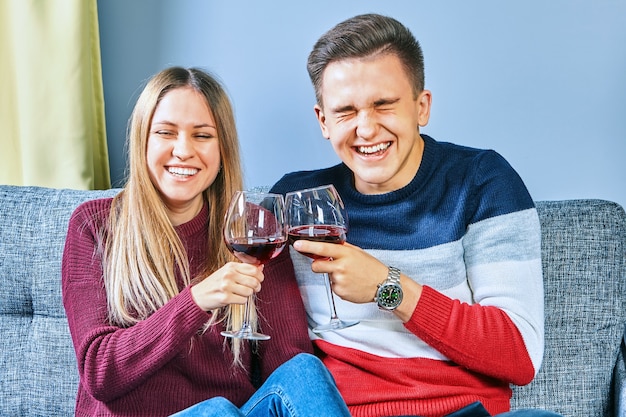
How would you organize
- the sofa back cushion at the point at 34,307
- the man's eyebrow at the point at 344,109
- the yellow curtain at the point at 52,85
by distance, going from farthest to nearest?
the yellow curtain at the point at 52,85 < the sofa back cushion at the point at 34,307 < the man's eyebrow at the point at 344,109

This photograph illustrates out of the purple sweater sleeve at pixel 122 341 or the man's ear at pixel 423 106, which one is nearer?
the purple sweater sleeve at pixel 122 341

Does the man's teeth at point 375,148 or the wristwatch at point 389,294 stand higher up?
the man's teeth at point 375,148

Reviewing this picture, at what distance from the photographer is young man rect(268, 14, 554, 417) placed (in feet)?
5.01

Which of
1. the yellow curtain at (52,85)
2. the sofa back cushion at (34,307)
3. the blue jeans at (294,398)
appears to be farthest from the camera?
the yellow curtain at (52,85)

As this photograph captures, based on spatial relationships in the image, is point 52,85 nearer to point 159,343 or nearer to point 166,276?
point 166,276

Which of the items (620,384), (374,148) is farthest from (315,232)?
(620,384)

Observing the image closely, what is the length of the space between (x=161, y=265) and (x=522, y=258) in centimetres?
78

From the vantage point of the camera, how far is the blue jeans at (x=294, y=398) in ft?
4.19

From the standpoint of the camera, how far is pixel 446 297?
1554 millimetres

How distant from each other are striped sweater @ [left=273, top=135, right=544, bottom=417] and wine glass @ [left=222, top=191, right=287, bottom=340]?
311 mm

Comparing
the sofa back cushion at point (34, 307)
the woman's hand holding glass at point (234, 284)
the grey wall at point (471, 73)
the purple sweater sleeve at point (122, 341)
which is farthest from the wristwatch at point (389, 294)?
the sofa back cushion at point (34, 307)

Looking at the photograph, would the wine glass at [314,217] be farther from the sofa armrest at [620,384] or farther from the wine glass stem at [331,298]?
the sofa armrest at [620,384]

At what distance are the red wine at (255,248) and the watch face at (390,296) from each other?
229mm

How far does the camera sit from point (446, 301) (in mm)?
1547
